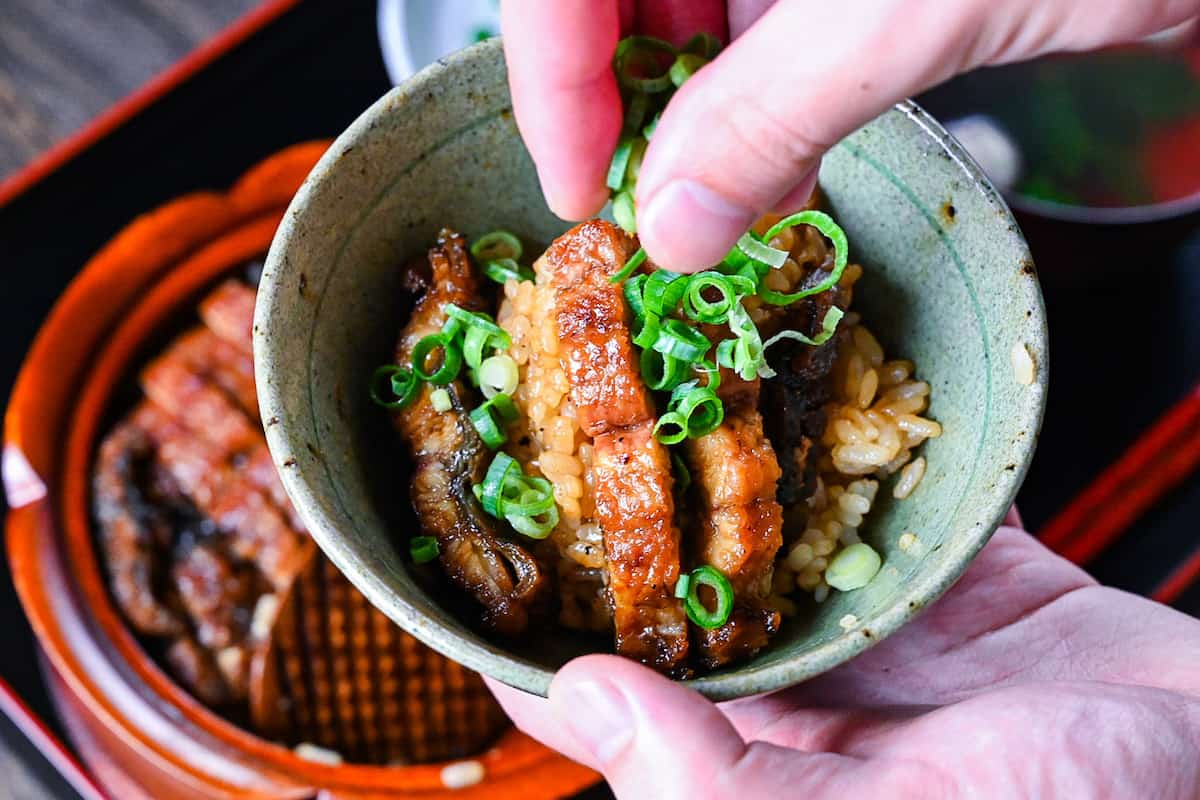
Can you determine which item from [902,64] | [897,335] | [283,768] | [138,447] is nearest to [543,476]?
[897,335]

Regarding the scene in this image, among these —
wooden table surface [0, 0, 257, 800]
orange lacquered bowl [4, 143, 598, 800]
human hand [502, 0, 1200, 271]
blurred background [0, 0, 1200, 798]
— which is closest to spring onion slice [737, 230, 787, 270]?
human hand [502, 0, 1200, 271]

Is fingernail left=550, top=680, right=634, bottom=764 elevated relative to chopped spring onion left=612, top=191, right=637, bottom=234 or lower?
lower

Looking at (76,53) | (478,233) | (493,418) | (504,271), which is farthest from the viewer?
Answer: (76,53)

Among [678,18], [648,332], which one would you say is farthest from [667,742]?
[678,18]

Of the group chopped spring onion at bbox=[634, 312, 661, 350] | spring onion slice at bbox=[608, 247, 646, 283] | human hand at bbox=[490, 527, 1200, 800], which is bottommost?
human hand at bbox=[490, 527, 1200, 800]

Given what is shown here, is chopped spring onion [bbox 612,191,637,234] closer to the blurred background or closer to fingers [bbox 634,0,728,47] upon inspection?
fingers [bbox 634,0,728,47]

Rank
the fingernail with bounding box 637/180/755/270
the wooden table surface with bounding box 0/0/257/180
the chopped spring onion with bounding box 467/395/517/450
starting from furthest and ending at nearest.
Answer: the wooden table surface with bounding box 0/0/257/180
the chopped spring onion with bounding box 467/395/517/450
the fingernail with bounding box 637/180/755/270

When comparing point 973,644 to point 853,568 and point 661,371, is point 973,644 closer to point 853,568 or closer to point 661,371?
point 853,568
